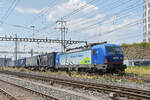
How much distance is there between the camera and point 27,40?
41781mm

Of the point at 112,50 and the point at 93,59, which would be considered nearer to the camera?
the point at 112,50

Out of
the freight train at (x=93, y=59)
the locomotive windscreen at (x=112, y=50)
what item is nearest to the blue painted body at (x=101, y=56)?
the freight train at (x=93, y=59)

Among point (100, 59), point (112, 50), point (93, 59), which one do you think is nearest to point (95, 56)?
point (93, 59)

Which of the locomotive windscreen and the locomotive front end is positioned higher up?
the locomotive windscreen

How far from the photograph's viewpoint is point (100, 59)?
19.5 m

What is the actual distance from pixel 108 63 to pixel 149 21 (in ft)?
195

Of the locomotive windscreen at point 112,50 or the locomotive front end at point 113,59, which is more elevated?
the locomotive windscreen at point 112,50

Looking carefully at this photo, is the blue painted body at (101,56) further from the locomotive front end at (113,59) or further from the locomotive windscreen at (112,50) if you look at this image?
the locomotive windscreen at (112,50)

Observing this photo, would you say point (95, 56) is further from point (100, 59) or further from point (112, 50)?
point (112, 50)

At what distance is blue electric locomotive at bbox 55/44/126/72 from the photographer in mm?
19106

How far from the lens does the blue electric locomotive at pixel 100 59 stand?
19.1 meters

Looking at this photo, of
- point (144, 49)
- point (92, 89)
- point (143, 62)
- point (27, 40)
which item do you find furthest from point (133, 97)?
point (27, 40)

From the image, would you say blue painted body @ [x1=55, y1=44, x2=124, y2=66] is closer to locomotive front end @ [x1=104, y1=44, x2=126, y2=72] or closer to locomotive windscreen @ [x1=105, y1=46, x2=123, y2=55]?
locomotive front end @ [x1=104, y1=44, x2=126, y2=72]

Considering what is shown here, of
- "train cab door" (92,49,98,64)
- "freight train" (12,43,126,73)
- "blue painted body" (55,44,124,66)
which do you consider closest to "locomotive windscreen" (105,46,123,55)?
"freight train" (12,43,126,73)
